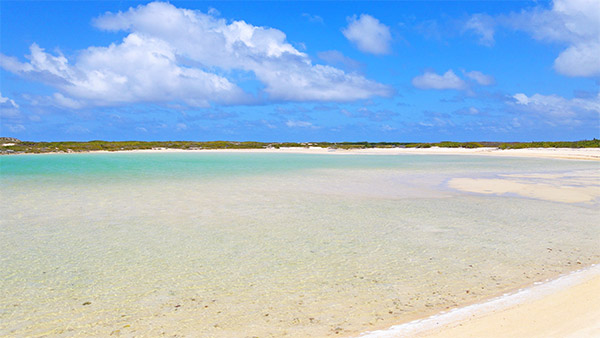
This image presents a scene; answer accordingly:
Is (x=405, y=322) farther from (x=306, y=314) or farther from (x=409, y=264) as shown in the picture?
(x=409, y=264)

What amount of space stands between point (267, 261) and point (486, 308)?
12.4 feet

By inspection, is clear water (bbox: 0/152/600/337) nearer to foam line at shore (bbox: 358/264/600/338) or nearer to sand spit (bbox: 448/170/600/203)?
foam line at shore (bbox: 358/264/600/338)

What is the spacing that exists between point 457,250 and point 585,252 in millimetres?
2434

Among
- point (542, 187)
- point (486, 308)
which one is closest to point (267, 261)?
point (486, 308)

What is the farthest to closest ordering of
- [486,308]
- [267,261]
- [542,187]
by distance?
1. [542,187]
2. [267,261]
3. [486,308]

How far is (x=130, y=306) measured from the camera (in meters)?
5.47

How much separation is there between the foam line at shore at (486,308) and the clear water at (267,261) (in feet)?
0.67

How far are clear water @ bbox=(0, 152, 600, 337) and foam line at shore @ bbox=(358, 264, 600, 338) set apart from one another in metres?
0.21

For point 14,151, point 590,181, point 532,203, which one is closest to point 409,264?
point 532,203

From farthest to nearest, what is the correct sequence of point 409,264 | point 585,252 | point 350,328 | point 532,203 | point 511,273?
point 532,203 → point 585,252 → point 409,264 → point 511,273 → point 350,328

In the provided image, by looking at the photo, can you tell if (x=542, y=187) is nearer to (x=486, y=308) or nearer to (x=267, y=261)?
(x=486, y=308)

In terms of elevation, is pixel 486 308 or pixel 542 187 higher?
pixel 542 187

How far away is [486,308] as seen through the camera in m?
5.21

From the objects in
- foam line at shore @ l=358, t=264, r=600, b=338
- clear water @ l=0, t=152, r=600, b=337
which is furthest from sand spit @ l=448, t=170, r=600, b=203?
foam line at shore @ l=358, t=264, r=600, b=338
